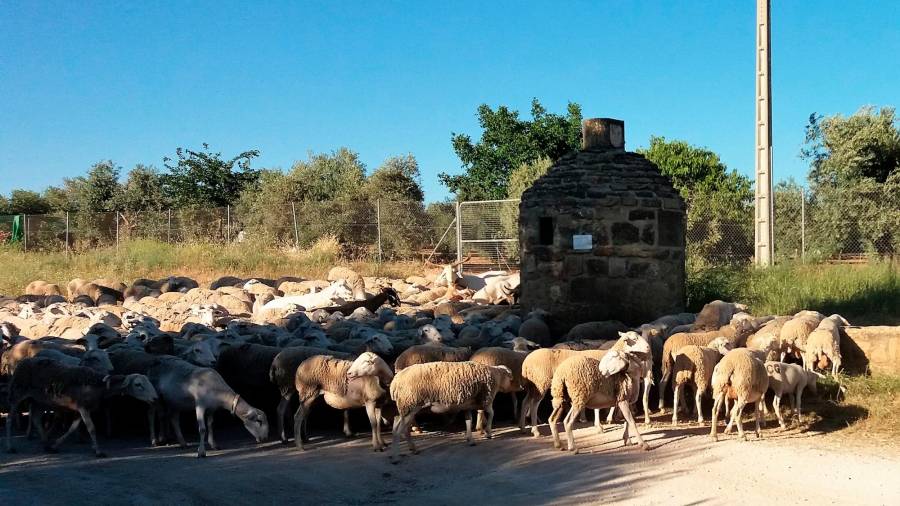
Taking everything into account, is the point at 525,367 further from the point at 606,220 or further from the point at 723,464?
the point at 606,220

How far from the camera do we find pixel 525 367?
27.8ft

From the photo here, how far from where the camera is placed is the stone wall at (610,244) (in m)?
12.8

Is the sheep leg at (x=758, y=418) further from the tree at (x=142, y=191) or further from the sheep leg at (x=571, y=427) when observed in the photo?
the tree at (x=142, y=191)

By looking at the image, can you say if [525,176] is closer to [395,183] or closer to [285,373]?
[395,183]

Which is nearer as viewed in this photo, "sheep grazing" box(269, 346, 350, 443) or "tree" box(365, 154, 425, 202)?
"sheep grazing" box(269, 346, 350, 443)

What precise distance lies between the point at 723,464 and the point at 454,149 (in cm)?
3488

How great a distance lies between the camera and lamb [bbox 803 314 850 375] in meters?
9.19

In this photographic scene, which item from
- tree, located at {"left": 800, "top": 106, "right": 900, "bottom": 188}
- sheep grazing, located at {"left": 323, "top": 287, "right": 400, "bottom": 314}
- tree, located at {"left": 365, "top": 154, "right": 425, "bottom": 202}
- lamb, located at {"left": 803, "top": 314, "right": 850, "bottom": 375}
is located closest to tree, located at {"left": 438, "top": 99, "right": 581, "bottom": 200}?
tree, located at {"left": 365, "top": 154, "right": 425, "bottom": 202}

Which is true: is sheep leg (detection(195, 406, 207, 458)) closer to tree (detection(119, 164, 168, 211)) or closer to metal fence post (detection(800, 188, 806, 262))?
metal fence post (detection(800, 188, 806, 262))

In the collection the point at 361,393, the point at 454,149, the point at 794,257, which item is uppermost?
the point at 454,149

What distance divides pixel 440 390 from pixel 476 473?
0.94 m

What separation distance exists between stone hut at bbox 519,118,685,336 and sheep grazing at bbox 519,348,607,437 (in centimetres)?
437

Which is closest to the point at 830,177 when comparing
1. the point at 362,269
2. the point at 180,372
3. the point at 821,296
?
the point at 821,296

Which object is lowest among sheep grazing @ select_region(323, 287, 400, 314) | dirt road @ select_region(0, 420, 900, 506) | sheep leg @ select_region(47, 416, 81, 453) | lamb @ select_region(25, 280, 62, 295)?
dirt road @ select_region(0, 420, 900, 506)
